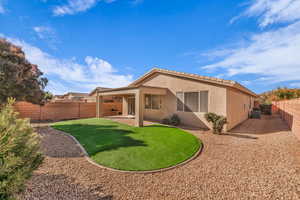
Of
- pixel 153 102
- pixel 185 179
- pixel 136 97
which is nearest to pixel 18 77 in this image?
pixel 136 97

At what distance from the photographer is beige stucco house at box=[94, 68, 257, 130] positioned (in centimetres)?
1030

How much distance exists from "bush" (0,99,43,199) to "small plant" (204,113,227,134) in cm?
963

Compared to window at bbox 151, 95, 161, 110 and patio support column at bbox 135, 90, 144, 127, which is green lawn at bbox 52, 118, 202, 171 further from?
window at bbox 151, 95, 161, 110

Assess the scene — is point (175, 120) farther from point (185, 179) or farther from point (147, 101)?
point (185, 179)

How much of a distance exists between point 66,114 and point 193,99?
15753mm

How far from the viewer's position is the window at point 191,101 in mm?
11406

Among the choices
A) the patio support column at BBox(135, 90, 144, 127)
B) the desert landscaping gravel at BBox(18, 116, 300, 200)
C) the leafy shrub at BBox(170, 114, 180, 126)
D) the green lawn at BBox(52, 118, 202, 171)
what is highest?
the patio support column at BBox(135, 90, 144, 127)

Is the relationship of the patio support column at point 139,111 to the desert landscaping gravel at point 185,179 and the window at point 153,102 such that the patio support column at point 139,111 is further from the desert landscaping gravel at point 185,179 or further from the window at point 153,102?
the desert landscaping gravel at point 185,179

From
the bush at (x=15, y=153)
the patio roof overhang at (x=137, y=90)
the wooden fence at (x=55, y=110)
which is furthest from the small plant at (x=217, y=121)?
the wooden fence at (x=55, y=110)

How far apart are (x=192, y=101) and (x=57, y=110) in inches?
634

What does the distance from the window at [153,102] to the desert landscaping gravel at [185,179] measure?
27.4 feet

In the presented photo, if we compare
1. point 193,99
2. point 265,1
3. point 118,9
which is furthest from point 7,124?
point 265,1

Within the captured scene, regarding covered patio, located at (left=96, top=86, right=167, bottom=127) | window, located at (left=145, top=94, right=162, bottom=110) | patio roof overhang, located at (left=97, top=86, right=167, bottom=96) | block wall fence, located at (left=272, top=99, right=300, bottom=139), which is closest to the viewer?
block wall fence, located at (left=272, top=99, right=300, bottom=139)

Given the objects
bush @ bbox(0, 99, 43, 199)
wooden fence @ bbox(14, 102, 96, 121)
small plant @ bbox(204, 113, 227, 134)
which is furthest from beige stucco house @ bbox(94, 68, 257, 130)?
bush @ bbox(0, 99, 43, 199)
